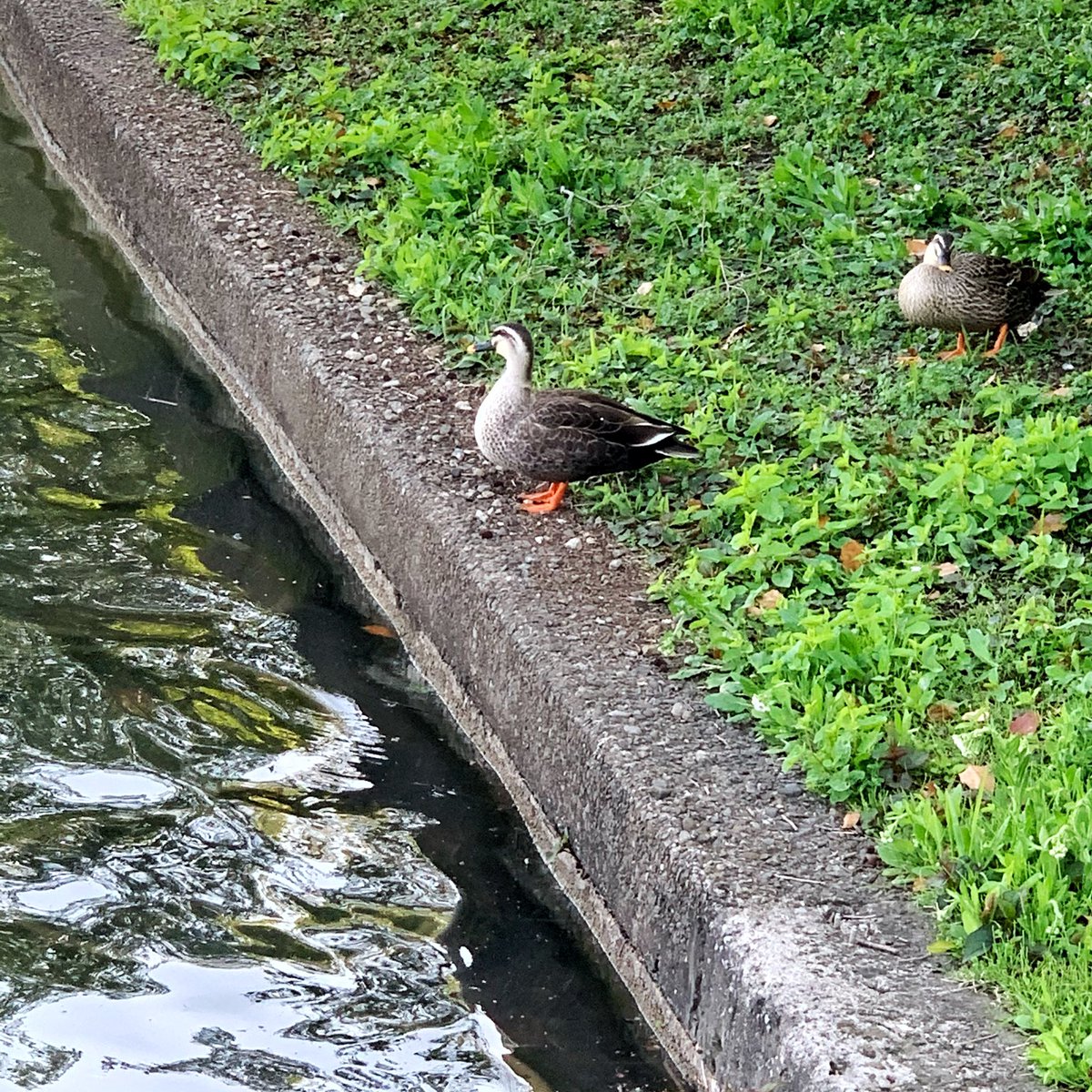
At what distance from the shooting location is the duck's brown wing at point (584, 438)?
5926 millimetres

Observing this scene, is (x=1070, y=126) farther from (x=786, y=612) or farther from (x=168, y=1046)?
(x=168, y=1046)

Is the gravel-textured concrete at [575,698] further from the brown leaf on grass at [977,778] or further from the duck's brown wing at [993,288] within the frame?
the duck's brown wing at [993,288]

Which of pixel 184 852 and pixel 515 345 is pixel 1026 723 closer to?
pixel 515 345

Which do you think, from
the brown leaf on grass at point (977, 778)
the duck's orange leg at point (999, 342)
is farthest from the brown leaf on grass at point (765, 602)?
the duck's orange leg at point (999, 342)

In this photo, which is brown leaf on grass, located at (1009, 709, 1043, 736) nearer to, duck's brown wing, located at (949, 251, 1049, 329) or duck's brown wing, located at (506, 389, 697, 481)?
duck's brown wing, located at (506, 389, 697, 481)

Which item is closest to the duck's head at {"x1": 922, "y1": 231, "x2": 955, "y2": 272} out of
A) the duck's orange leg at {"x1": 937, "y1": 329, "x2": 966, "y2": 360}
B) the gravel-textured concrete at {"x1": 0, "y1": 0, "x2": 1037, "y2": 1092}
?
the duck's orange leg at {"x1": 937, "y1": 329, "x2": 966, "y2": 360}

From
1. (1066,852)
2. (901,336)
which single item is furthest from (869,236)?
(1066,852)

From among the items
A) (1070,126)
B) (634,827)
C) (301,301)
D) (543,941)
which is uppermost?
(1070,126)

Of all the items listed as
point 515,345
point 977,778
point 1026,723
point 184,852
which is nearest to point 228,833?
point 184,852

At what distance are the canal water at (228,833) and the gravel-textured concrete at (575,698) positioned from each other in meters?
0.22

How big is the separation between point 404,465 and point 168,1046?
248cm

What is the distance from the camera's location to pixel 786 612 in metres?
5.28

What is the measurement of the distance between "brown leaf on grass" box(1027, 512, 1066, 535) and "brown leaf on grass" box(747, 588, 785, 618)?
2.80 ft

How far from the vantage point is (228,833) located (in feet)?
17.5
